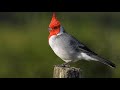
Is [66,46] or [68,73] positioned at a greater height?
[66,46]

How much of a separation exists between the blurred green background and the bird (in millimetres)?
2080

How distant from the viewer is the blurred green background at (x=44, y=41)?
1016cm

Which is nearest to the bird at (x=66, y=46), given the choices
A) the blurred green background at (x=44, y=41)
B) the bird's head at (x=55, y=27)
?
the bird's head at (x=55, y=27)

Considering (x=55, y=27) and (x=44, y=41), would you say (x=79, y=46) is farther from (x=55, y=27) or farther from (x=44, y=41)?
(x=44, y=41)

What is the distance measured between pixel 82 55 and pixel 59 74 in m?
1.22

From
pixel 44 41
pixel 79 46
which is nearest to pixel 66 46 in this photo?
pixel 79 46

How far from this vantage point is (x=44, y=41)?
11.6 meters

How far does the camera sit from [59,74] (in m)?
5.37

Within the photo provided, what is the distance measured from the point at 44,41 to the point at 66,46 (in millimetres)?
5135

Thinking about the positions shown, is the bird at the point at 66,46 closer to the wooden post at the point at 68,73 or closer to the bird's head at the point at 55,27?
the bird's head at the point at 55,27

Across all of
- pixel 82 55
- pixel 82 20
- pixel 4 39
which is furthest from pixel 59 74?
pixel 82 20
